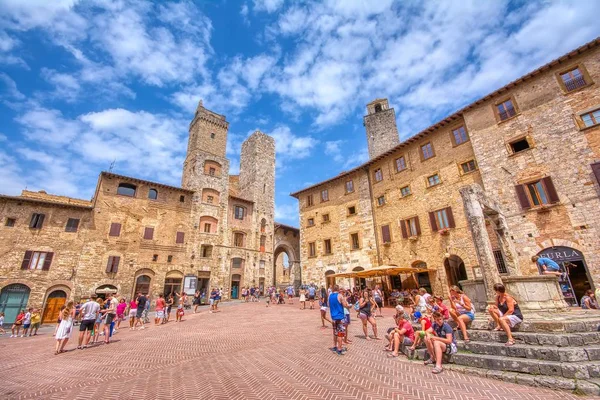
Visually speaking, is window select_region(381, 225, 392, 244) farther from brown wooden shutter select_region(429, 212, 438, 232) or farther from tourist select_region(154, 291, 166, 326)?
tourist select_region(154, 291, 166, 326)

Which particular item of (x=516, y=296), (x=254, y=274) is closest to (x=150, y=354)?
(x=516, y=296)

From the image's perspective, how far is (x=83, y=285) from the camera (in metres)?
20.6

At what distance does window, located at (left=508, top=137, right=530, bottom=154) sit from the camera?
1518cm

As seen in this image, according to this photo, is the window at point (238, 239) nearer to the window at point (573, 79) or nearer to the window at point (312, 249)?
the window at point (312, 249)

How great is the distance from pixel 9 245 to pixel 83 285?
543 cm

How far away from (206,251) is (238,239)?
3.78 m

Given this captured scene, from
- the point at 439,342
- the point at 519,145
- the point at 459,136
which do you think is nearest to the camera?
the point at 439,342

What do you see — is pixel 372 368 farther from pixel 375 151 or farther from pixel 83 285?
pixel 375 151

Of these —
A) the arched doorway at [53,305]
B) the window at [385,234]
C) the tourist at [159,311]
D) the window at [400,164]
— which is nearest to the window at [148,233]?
the arched doorway at [53,305]

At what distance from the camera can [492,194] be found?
1573 centimetres

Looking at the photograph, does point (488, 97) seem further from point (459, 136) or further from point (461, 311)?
point (461, 311)

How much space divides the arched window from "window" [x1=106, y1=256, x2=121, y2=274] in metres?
5.59

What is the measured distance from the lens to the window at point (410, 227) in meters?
19.4

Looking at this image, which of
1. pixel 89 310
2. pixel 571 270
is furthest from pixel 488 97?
pixel 89 310
